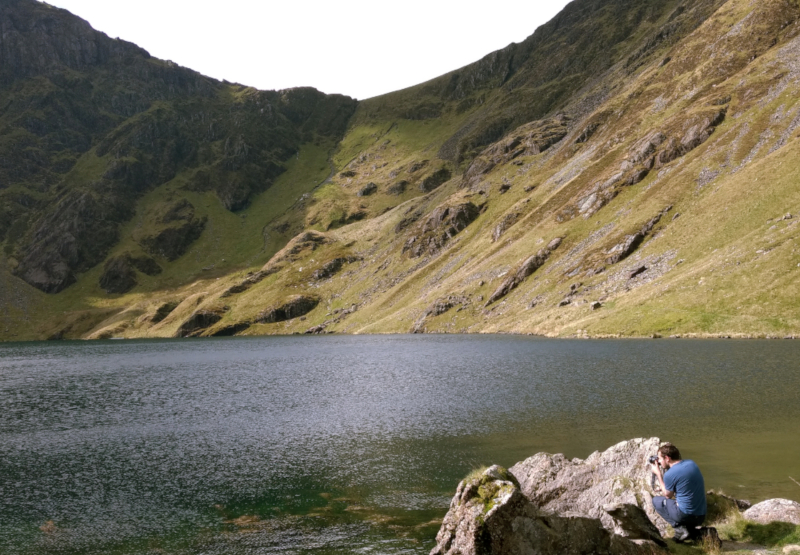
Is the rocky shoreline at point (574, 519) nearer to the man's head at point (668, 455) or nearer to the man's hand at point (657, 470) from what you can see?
the man's hand at point (657, 470)

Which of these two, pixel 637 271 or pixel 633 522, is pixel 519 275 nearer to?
pixel 637 271

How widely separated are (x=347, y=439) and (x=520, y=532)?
25616 millimetres

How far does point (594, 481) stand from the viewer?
75.3ft

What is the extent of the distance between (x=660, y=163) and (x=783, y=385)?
345ft

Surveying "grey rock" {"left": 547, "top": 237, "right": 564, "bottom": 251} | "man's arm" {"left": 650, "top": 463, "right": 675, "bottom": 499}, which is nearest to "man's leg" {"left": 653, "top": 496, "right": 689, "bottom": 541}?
"man's arm" {"left": 650, "top": 463, "right": 675, "bottom": 499}

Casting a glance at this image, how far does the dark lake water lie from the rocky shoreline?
4.73 meters

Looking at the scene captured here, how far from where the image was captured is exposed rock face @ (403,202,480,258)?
192m

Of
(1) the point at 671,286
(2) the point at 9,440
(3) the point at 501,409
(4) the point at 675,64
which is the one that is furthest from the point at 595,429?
(4) the point at 675,64

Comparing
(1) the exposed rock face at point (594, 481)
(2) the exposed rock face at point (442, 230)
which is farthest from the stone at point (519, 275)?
(1) the exposed rock face at point (594, 481)

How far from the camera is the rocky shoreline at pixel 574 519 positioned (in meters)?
17.4

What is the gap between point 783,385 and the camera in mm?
46344

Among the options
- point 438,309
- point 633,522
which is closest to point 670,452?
point 633,522

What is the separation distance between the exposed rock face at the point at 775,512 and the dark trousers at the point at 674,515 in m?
2.27

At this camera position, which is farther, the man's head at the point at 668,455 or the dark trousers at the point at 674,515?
the man's head at the point at 668,455
